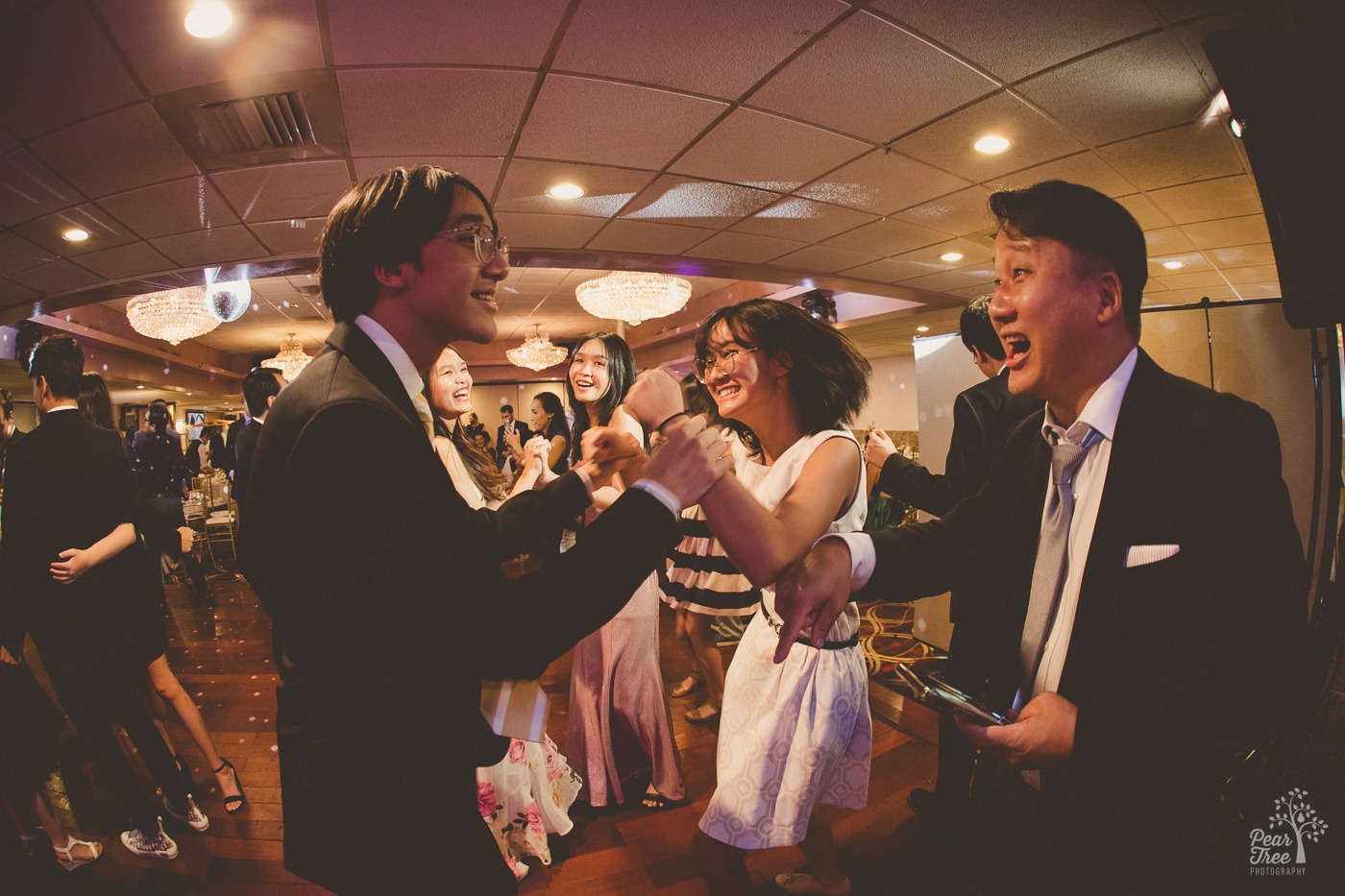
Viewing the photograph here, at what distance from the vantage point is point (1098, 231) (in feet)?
3.37

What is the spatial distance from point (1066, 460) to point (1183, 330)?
3.11m

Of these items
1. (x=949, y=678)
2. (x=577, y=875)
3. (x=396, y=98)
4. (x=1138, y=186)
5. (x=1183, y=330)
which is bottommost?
(x=577, y=875)

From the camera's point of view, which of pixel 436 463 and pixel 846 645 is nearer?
pixel 436 463

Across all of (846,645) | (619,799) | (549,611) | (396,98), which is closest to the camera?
(549,611)

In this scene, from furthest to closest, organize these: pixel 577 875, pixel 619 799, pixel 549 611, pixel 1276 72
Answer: pixel 619 799, pixel 577 875, pixel 1276 72, pixel 549 611

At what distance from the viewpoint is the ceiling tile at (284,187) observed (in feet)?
11.2

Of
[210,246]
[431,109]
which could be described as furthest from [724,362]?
[210,246]

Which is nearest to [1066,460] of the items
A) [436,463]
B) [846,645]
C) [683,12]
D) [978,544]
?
[978,544]

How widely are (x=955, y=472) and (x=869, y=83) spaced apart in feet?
6.44

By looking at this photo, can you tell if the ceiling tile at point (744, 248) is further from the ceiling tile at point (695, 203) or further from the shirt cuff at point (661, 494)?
the shirt cuff at point (661, 494)

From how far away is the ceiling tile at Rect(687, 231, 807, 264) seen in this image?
507 centimetres

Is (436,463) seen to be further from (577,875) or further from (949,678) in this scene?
(577,875)

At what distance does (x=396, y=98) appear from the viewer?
284 cm

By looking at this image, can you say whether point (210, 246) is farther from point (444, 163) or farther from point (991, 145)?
point (991, 145)
